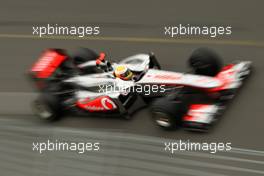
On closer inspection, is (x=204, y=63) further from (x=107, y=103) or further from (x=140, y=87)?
(x=107, y=103)

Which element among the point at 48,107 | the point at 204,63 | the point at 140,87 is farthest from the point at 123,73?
the point at 48,107

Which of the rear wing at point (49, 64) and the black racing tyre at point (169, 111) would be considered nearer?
the black racing tyre at point (169, 111)

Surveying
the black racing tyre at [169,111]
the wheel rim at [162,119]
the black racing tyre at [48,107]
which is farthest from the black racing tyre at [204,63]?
the black racing tyre at [48,107]

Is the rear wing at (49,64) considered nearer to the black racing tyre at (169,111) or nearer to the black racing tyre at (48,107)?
the black racing tyre at (48,107)

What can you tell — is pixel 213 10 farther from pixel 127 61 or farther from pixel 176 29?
pixel 127 61

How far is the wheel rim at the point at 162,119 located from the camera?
20.8 ft

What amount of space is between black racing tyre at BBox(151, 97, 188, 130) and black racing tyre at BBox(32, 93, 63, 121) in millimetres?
1236

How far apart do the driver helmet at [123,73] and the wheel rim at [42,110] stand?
0.97 meters

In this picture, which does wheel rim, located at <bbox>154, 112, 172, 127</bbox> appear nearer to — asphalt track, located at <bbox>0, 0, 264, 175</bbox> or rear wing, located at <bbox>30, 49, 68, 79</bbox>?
asphalt track, located at <bbox>0, 0, 264, 175</bbox>

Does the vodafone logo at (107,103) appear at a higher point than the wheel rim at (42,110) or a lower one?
higher

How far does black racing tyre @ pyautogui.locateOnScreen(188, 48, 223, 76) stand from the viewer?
21.5 ft

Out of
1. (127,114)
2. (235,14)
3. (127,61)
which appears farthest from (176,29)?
(127,114)

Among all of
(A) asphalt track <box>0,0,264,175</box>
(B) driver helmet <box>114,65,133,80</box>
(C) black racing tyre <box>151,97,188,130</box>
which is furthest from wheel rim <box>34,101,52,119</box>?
(C) black racing tyre <box>151,97,188,130</box>

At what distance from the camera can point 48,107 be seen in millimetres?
6996
